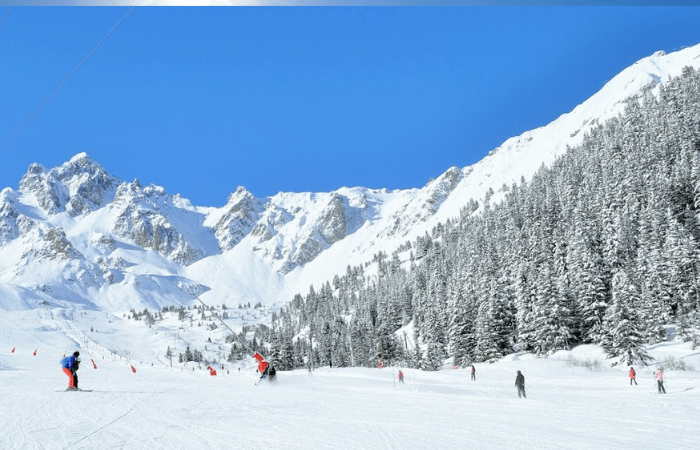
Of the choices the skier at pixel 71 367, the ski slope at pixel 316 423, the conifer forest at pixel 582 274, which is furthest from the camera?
the conifer forest at pixel 582 274

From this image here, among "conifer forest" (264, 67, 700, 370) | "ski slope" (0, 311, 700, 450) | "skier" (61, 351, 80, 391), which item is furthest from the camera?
"conifer forest" (264, 67, 700, 370)

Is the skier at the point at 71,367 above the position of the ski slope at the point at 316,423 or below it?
above

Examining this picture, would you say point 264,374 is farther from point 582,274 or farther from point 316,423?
point 582,274

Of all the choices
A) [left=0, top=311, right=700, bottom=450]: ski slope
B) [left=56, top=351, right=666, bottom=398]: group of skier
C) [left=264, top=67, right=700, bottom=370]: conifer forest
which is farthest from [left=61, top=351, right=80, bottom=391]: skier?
[left=264, top=67, right=700, bottom=370]: conifer forest

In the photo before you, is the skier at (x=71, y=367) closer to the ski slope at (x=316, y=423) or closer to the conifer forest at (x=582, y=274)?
the ski slope at (x=316, y=423)

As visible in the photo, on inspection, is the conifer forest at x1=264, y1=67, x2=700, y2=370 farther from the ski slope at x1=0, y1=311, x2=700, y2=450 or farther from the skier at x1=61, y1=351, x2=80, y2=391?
the skier at x1=61, y1=351, x2=80, y2=391

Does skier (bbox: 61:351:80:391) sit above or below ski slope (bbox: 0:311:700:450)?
above

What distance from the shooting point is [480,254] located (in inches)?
3848

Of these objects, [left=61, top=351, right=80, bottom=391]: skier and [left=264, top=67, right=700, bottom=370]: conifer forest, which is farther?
[left=264, top=67, right=700, bottom=370]: conifer forest

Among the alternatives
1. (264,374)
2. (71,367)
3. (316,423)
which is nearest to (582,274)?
(264,374)

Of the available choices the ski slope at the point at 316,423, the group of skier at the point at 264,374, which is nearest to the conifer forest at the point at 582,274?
the group of skier at the point at 264,374

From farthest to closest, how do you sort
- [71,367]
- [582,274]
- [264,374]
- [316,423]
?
A: 1. [582,274]
2. [264,374]
3. [71,367]
4. [316,423]

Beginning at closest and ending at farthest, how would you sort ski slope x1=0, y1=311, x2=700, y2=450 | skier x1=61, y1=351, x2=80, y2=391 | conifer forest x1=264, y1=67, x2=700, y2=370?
ski slope x1=0, y1=311, x2=700, y2=450
skier x1=61, y1=351, x2=80, y2=391
conifer forest x1=264, y1=67, x2=700, y2=370

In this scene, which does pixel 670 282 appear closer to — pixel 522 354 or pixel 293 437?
pixel 522 354
